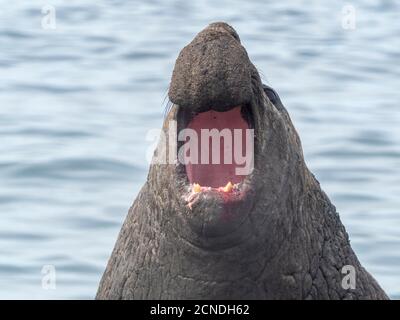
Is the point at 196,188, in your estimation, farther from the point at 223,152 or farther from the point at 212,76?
the point at 212,76

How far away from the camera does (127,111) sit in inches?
603

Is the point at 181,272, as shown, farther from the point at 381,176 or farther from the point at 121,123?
the point at 121,123

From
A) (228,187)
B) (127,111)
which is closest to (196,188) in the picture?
(228,187)

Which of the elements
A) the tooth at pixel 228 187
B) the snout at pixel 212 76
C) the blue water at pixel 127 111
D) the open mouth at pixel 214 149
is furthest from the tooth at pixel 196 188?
the blue water at pixel 127 111

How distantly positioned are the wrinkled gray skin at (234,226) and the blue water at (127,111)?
108 inches

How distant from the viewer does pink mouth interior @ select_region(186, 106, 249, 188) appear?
6.69 m

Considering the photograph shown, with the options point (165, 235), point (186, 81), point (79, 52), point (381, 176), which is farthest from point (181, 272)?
point (79, 52)

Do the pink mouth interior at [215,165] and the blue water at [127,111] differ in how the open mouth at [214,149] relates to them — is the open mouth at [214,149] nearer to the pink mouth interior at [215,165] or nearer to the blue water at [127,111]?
the pink mouth interior at [215,165]

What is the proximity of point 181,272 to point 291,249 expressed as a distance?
0.49 m

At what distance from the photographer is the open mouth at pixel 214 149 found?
6.69 m

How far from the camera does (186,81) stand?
650cm

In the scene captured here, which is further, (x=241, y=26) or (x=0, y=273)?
(x=241, y=26)

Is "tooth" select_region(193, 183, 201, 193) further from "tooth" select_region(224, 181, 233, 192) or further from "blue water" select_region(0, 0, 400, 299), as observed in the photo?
"blue water" select_region(0, 0, 400, 299)

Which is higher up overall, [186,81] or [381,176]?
[381,176]
